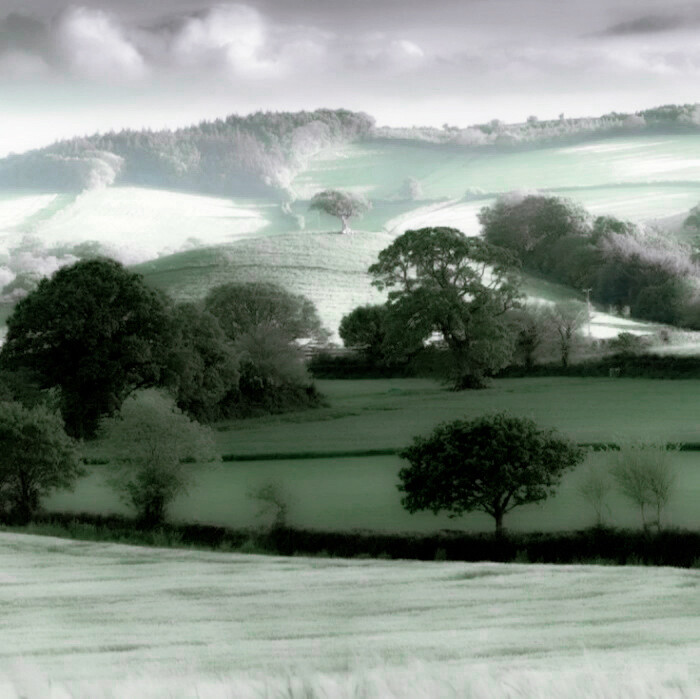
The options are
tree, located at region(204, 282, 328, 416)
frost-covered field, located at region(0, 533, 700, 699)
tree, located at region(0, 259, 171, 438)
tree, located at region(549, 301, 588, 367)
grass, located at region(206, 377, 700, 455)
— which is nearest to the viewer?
frost-covered field, located at region(0, 533, 700, 699)

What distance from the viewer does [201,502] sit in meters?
9.53

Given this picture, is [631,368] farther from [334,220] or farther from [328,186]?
[328,186]

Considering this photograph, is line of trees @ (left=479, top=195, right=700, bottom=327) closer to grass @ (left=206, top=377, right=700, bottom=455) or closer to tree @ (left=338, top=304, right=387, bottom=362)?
grass @ (left=206, top=377, right=700, bottom=455)

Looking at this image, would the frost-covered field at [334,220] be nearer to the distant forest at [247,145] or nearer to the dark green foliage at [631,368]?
the distant forest at [247,145]

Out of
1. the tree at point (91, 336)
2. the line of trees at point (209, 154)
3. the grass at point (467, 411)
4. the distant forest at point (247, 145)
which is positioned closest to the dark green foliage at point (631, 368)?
the grass at point (467, 411)

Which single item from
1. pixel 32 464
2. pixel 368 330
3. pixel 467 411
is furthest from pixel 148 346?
pixel 467 411

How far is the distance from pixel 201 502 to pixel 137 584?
368 centimetres

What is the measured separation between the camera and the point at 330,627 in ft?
12.5

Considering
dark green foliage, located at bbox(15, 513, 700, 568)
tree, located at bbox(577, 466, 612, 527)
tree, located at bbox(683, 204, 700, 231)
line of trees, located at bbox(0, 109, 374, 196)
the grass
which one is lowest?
dark green foliage, located at bbox(15, 513, 700, 568)

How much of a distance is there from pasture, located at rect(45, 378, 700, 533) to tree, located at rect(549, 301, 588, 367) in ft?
1.11

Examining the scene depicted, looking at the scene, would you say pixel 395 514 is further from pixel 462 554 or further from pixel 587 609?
pixel 587 609

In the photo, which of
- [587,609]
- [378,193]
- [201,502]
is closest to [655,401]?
[378,193]

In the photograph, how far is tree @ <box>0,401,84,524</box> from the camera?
9305 millimetres

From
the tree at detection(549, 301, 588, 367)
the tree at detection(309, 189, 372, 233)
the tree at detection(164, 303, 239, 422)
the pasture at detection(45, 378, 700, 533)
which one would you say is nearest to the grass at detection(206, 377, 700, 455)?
the pasture at detection(45, 378, 700, 533)
